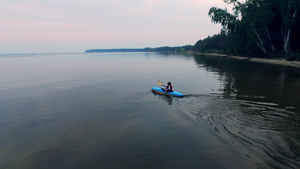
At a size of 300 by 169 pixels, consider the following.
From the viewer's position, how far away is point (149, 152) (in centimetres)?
878

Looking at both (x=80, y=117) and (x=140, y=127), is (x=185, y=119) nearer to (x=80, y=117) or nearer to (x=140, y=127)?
(x=140, y=127)

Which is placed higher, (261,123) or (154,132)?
(261,123)

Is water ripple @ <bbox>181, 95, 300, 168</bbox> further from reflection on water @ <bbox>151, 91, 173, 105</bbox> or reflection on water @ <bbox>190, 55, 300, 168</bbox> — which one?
reflection on water @ <bbox>151, 91, 173, 105</bbox>

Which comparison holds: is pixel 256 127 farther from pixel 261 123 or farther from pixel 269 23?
pixel 269 23

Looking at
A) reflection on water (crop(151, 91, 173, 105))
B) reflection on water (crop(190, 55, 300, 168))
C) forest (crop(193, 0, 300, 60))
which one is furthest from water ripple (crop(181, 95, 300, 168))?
forest (crop(193, 0, 300, 60))

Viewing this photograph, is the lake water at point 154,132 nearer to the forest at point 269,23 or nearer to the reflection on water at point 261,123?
the reflection on water at point 261,123

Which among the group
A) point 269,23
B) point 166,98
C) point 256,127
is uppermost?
point 269,23

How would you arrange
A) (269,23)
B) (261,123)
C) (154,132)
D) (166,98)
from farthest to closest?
(269,23), (166,98), (261,123), (154,132)

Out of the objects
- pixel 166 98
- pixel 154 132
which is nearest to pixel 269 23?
pixel 166 98

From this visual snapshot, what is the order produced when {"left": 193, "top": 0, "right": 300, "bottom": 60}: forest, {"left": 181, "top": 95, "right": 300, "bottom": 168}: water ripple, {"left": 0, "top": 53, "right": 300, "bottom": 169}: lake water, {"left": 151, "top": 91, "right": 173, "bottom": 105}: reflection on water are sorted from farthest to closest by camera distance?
{"left": 193, "top": 0, "right": 300, "bottom": 60}: forest
{"left": 151, "top": 91, "right": 173, "bottom": 105}: reflection on water
{"left": 0, "top": 53, "right": 300, "bottom": 169}: lake water
{"left": 181, "top": 95, "right": 300, "bottom": 168}: water ripple

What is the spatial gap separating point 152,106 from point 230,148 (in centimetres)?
814

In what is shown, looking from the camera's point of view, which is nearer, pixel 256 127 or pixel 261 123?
pixel 256 127

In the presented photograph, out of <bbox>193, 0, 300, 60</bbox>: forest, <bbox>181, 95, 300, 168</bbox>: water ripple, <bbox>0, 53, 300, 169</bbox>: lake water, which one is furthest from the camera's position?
<bbox>193, 0, 300, 60</bbox>: forest

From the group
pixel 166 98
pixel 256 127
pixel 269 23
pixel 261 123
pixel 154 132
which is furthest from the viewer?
pixel 269 23
